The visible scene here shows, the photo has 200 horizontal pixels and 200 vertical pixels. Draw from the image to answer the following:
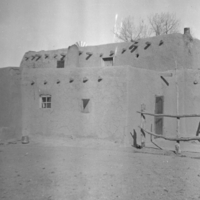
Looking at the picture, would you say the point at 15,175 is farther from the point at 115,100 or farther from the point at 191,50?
the point at 191,50

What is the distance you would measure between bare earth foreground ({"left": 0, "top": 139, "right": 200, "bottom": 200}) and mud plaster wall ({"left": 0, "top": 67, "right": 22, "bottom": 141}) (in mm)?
1558

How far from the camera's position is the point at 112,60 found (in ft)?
53.0

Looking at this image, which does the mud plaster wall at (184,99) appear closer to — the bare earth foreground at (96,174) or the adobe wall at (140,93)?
the adobe wall at (140,93)

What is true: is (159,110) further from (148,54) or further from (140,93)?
(148,54)

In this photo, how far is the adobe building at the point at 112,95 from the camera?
34.4 feet

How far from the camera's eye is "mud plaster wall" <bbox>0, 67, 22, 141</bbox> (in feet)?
38.0

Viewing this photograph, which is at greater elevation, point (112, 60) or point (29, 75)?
point (112, 60)

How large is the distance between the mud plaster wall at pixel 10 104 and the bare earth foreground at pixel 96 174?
156 centimetres

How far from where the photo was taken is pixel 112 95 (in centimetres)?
1058

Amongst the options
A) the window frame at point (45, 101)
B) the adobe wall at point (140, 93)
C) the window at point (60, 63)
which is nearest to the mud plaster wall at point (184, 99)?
the adobe wall at point (140, 93)

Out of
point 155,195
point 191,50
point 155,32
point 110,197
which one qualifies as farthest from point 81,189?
point 155,32

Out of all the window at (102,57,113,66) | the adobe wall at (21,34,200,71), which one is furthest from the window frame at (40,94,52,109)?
the window at (102,57,113,66)

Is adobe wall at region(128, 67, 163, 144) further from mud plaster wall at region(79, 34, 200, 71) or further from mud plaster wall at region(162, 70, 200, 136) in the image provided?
mud plaster wall at region(79, 34, 200, 71)

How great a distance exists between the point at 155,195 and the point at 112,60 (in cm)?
1163
